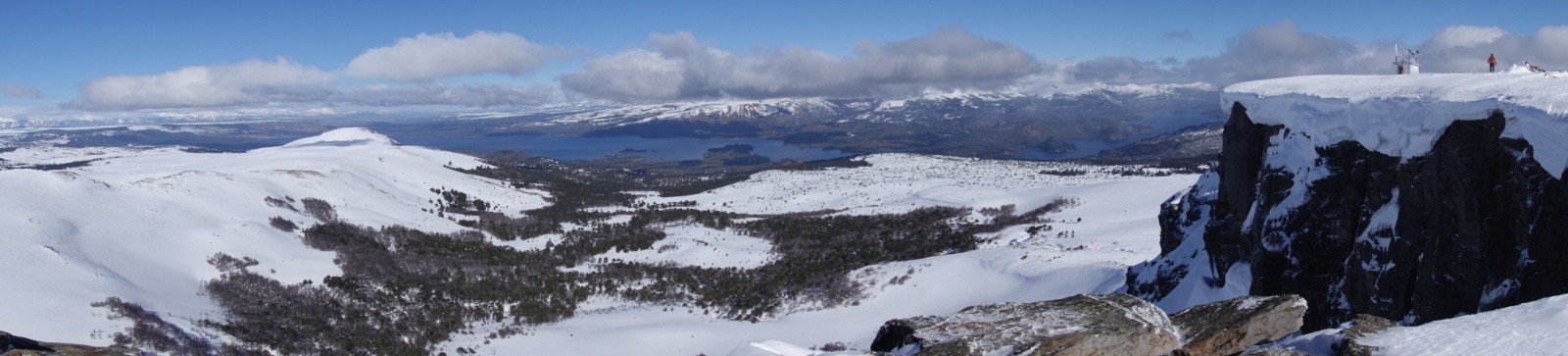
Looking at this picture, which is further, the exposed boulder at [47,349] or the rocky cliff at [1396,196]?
the rocky cliff at [1396,196]

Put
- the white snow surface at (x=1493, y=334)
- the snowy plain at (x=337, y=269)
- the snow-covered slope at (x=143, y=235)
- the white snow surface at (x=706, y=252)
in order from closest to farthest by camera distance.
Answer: the white snow surface at (x=1493, y=334)
the snow-covered slope at (x=143, y=235)
the snowy plain at (x=337, y=269)
the white snow surface at (x=706, y=252)

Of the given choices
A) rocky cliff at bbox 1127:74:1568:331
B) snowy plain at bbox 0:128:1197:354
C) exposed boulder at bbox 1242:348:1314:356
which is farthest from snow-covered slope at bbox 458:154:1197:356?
exposed boulder at bbox 1242:348:1314:356

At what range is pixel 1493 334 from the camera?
8.55 m

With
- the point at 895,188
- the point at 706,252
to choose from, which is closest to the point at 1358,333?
the point at 706,252

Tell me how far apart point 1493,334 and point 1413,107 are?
8.24 m

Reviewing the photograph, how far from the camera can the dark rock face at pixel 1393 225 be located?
12.8m

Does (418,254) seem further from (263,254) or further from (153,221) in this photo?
(153,221)

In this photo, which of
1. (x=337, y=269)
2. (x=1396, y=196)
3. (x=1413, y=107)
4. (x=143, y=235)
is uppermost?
(x=1413, y=107)

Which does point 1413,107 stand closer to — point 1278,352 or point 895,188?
point 1278,352

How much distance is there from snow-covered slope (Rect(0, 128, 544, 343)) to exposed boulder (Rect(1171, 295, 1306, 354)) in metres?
30.1

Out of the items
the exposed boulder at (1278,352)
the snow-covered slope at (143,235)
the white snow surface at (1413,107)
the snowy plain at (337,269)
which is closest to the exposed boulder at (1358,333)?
the exposed boulder at (1278,352)

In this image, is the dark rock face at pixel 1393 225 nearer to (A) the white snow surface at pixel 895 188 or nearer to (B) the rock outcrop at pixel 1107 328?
(B) the rock outcrop at pixel 1107 328

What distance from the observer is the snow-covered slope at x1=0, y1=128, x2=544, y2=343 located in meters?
27.7

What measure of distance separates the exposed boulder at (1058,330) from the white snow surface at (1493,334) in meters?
2.24
